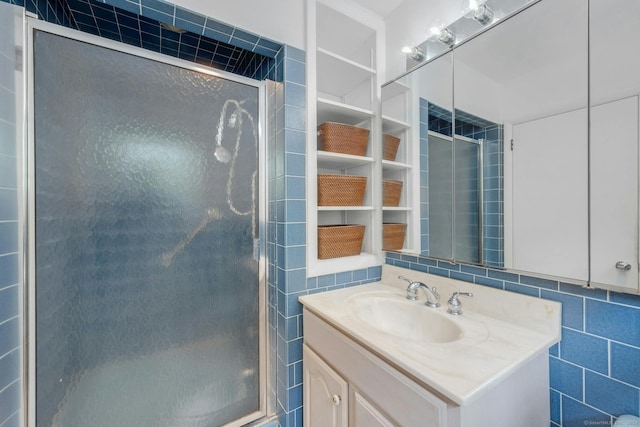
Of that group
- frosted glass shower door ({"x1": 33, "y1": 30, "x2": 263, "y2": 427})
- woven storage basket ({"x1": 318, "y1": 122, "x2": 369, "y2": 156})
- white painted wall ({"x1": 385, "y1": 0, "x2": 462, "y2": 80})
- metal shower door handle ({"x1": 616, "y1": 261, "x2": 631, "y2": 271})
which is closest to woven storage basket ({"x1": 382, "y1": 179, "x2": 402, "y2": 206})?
woven storage basket ({"x1": 318, "y1": 122, "x2": 369, "y2": 156})

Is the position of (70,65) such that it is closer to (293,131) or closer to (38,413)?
(293,131)

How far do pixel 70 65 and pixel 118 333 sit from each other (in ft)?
3.48

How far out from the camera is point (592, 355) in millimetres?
784

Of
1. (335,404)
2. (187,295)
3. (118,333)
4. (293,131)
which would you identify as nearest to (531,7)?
(293,131)

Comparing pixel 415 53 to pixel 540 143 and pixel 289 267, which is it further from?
pixel 289 267

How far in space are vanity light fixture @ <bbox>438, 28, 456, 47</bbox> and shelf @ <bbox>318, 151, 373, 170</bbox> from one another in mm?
619

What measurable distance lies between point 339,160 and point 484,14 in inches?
33.5

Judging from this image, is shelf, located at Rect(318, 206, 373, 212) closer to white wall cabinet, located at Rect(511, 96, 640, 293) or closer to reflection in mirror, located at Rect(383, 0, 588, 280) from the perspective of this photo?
reflection in mirror, located at Rect(383, 0, 588, 280)

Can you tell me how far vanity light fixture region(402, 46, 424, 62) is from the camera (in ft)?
4.21

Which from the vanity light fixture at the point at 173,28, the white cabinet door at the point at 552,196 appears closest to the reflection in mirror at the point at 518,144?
the white cabinet door at the point at 552,196

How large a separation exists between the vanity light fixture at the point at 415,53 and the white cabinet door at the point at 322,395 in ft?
4.91

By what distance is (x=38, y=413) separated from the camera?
3.10 ft

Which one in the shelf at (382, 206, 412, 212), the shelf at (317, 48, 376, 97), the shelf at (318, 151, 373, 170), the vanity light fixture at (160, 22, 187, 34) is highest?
the vanity light fixture at (160, 22, 187, 34)

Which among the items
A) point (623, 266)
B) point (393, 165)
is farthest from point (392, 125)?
point (623, 266)
